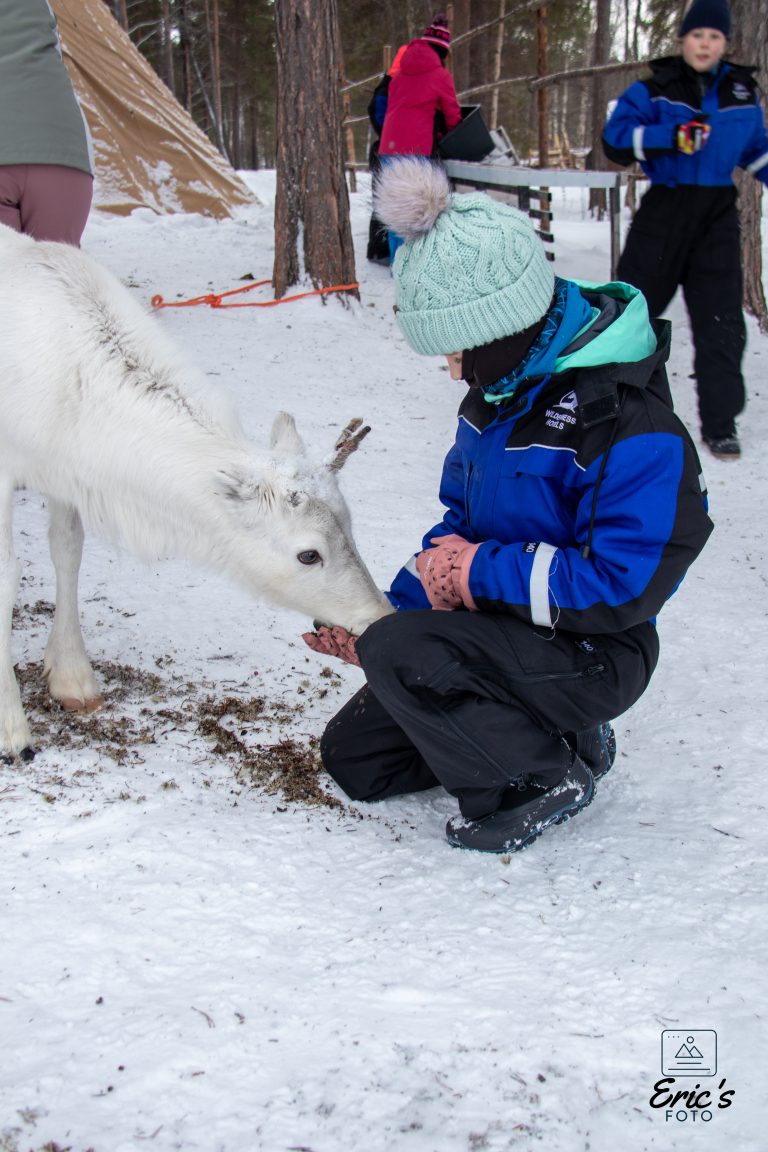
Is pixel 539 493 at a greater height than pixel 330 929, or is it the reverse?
pixel 539 493

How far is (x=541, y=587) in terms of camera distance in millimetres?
2264

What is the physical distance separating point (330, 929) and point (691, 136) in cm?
485

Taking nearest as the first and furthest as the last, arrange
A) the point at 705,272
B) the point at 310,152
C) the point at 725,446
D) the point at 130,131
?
the point at 705,272 < the point at 725,446 < the point at 310,152 < the point at 130,131

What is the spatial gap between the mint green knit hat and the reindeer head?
610 millimetres

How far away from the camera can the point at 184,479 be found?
2674 millimetres

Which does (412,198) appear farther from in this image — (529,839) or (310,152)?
(310,152)

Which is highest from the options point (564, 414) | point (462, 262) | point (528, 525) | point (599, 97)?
point (599, 97)

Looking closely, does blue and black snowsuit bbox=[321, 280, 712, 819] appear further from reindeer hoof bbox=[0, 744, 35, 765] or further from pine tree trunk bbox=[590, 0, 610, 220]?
pine tree trunk bbox=[590, 0, 610, 220]

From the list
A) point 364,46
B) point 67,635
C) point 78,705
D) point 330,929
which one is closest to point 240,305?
point 67,635

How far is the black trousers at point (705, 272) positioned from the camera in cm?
546

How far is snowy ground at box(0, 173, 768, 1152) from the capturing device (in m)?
1.69

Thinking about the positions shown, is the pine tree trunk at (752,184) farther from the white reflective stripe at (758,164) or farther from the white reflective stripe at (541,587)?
the white reflective stripe at (541,587)

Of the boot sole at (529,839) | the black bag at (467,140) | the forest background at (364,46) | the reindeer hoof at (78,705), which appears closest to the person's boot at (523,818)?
the boot sole at (529,839)

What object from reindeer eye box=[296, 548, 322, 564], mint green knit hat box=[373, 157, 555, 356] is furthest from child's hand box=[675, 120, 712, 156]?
reindeer eye box=[296, 548, 322, 564]
